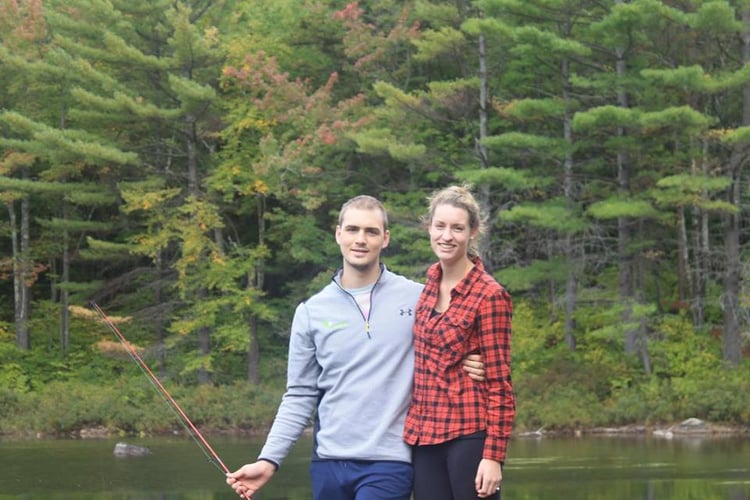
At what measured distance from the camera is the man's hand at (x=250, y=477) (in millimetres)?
5066

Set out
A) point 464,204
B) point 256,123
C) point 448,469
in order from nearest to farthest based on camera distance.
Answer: point 448,469 < point 464,204 < point 256,123

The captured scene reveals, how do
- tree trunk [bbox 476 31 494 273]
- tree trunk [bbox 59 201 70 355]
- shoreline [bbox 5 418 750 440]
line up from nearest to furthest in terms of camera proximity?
shoreline [bbox 5 418 750 440], tree trunk [bbox 476 31 494 273], tree trunk [bbox 59 201 70 355]

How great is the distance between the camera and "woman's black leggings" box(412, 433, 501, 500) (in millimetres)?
4879

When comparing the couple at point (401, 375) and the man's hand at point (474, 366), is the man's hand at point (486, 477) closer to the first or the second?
the couple at point (401, 375)

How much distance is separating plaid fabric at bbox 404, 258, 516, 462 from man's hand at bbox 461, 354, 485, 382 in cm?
2

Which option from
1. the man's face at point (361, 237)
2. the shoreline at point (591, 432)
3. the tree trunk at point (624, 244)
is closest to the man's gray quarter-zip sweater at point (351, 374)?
the man's face at point (361, 237)

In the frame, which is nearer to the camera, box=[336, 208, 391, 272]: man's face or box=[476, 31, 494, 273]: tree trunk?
box=[336, 208, 391, 272]: man's face

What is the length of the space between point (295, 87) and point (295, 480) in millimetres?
15905

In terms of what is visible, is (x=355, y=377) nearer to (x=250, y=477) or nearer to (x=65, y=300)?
(x=250, y=477)

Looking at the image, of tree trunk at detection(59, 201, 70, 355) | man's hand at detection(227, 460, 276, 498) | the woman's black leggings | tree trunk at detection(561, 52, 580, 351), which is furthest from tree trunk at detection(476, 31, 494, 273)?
the woman's black leggings

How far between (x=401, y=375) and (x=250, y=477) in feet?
2.08

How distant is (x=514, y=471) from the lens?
16266 mm

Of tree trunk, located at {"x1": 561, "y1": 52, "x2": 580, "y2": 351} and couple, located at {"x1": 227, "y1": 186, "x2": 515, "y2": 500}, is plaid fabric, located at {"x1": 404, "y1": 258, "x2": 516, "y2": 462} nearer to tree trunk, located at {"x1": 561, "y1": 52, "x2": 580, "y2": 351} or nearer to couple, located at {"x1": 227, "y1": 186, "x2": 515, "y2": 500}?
couple, located at {"x1": 227, "y1": 186, "x2": 515, "y2": 500}

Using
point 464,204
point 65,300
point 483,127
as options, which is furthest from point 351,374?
point 65,300
